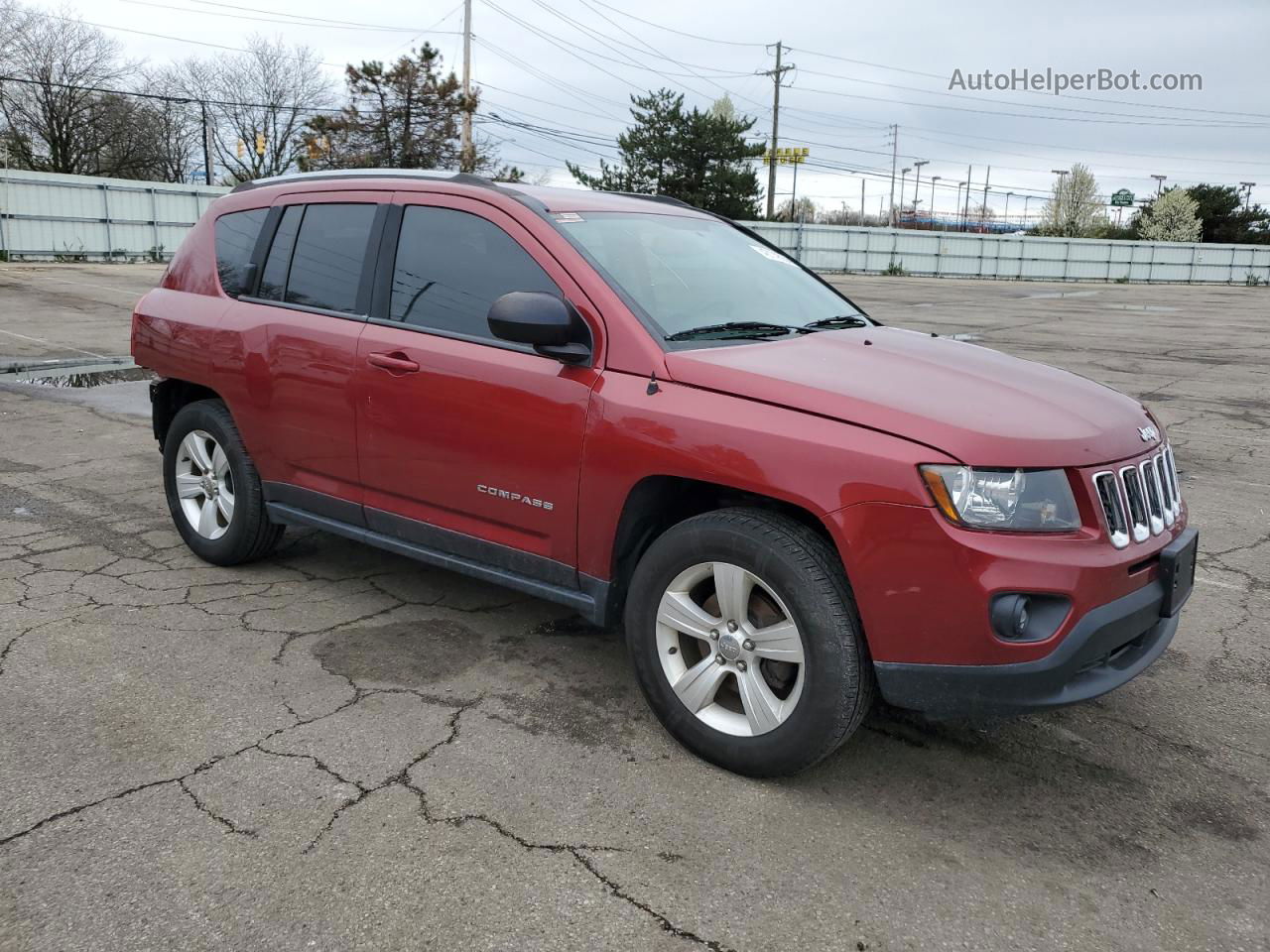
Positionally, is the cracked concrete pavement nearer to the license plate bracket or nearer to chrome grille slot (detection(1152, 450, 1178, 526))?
the license plate bracket

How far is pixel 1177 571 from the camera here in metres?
3.01

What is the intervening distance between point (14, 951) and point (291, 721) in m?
1.16

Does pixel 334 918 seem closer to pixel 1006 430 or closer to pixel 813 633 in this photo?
pixel 813 633

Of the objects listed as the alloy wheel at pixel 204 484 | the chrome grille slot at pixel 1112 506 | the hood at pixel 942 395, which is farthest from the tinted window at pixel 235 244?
the chrome grille slot at pixel 1112 506

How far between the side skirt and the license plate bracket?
169 cm

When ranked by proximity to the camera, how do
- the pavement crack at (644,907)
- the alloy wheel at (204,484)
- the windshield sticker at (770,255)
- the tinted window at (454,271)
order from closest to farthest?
the pavement crack at (644,907)
the tinted window at (454,271)
the windshield sticker at (770,255)
the alloy wheel at (204,484)

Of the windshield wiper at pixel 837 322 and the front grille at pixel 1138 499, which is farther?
the windshield wiper at pixel 837 322

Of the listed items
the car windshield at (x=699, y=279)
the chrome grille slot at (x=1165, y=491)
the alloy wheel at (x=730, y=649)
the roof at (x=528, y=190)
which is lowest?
the alloy wheel at (x=730, y=649)

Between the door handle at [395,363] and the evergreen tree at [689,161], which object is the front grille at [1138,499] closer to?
the door handle at [395,363]

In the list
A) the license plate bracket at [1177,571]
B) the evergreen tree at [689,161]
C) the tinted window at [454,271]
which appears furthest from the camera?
the evergreen tree at [689,161]

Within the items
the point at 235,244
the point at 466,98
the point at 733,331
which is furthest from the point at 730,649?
the point at 466,98

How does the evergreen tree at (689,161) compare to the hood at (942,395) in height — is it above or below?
above

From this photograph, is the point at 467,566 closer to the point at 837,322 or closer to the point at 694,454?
the point at 694,454

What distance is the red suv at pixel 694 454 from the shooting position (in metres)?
2.71
